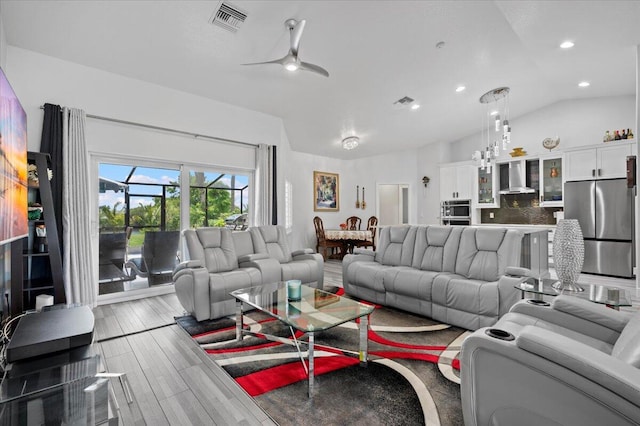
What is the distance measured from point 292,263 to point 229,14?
304 cm

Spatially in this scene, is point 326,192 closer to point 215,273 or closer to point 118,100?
point 215,273

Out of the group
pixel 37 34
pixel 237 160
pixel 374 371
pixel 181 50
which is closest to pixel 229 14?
pixel 181 50

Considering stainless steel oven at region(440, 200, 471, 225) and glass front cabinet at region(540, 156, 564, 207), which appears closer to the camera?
glass front cabinet at region(540, 156, 564, 207)

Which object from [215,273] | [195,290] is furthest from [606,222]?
[195,290]

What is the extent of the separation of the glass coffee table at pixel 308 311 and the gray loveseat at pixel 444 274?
3.40 feet

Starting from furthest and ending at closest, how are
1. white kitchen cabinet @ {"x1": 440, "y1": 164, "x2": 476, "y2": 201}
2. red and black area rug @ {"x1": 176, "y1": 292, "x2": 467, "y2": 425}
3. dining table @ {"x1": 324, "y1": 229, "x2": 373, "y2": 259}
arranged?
dining table @ {"x1": 324, "y1": 229, "x2": 373, "y2": 259} < white kitchen cabinet @ {"x1": 440, "y1": 164, "x2": 476, "y2": 201} < red and black area rug @ {"x1": 176, "y1": 292, "x2": 467, "y2": 425}

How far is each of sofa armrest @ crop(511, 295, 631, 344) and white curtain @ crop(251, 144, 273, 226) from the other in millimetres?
4250

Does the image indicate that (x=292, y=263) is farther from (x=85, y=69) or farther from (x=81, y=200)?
(x=85, y=69)

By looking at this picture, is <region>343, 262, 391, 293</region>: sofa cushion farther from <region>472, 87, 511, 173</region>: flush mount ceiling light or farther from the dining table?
the dining table

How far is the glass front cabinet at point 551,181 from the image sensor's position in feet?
19.7

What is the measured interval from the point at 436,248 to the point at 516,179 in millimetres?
4255

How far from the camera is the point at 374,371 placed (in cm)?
225

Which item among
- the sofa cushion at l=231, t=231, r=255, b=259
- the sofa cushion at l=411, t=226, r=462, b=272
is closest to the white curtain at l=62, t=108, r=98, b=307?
the sofa cushion at l=231, t=231, r=255, b=259

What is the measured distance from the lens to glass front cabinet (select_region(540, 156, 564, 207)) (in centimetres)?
602
